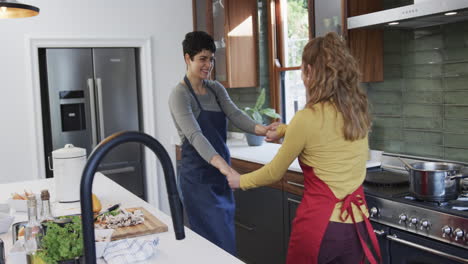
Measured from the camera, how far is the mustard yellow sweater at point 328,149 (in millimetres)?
1938

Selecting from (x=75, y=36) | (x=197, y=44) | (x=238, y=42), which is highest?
(x=75, y=36)

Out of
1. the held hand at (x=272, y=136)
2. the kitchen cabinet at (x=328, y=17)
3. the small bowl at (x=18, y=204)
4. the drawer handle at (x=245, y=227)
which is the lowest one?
the drawer handle at (x=245, y=227)

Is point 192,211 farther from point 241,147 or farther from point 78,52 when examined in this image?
point 78,52

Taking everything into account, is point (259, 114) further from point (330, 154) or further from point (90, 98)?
point (330, 154)

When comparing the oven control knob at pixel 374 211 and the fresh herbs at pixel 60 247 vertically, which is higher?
the fresh herbs at pixel 60 247

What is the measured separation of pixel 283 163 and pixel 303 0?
7.51 ft

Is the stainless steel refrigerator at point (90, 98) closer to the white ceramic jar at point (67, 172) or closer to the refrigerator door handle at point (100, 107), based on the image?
the refrigerator door handle at point (100, 107)

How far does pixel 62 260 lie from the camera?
1.41 metres

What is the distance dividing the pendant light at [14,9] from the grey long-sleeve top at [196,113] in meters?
0.86

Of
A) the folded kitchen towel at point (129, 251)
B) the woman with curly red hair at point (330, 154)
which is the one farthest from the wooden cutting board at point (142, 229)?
the woman with curly red hair at point (330, 154)

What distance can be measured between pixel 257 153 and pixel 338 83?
6.46 ft

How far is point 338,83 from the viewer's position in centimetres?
194

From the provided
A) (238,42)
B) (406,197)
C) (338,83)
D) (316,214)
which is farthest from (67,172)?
(238,42)

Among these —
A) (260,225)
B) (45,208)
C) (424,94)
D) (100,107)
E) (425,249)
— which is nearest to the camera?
(45,208)
